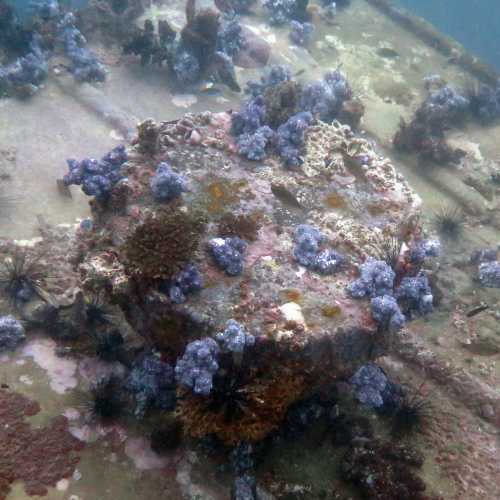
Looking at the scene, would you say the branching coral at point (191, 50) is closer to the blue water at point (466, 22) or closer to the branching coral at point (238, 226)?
the branching coral at point (238, 226)

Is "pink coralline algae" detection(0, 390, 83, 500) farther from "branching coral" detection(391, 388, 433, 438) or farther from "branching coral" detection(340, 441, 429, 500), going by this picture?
"branching coral" detection(391, 388, 433, 438)

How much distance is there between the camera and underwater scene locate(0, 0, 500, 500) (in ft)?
16.8

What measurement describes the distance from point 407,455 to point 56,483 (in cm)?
442

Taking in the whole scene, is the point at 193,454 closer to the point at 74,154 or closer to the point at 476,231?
the point at 74,154

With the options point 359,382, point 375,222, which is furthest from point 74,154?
point 359,382

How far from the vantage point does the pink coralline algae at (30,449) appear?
5152 mm

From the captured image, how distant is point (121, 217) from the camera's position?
6.07 meters

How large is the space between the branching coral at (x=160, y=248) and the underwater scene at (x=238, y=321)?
0.08 ft

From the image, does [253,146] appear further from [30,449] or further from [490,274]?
[490,274]

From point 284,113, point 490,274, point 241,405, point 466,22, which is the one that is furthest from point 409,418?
point 466,22

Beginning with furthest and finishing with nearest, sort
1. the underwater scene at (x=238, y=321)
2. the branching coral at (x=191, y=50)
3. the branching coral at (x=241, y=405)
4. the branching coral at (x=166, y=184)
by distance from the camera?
1. the branching coral at (x=191, y=50)
2. the branching coral at (x=166, y=184)
3. the underwater scene at (x=238, y=321)
4. the branching coral at (x=241, y=405)

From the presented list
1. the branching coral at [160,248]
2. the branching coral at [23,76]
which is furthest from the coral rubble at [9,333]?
the branching coral at [23,76]

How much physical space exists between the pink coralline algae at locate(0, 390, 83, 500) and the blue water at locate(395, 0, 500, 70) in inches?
2224

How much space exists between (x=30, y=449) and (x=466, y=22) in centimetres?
7373
